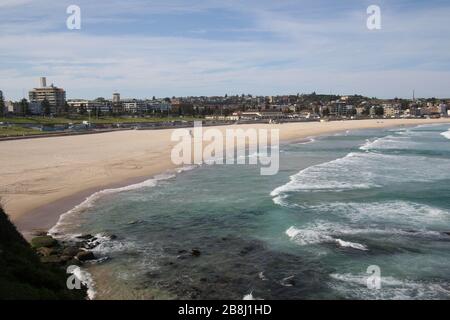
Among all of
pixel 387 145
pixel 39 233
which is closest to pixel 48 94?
pixel 387 145

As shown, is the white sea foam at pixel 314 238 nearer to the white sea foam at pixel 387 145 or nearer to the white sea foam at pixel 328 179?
the white sea foam at pixel 328 179

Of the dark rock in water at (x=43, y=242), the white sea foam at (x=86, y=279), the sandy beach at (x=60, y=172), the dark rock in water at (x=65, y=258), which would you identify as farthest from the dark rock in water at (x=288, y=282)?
the sandy beach at (x=60, y=172)

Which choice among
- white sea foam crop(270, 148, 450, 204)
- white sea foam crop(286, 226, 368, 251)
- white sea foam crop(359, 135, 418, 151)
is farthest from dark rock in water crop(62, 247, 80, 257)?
white sea foam crop(359, 135, 418, 151)

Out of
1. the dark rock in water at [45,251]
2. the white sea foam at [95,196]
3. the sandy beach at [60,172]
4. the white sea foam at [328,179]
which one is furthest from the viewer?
the white sea foam at [328,179]

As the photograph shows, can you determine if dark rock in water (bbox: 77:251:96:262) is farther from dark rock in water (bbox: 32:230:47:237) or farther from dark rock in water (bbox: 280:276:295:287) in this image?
dark rock in water (bbox: 280:276:295:287)

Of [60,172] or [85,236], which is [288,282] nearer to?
[85,236]
